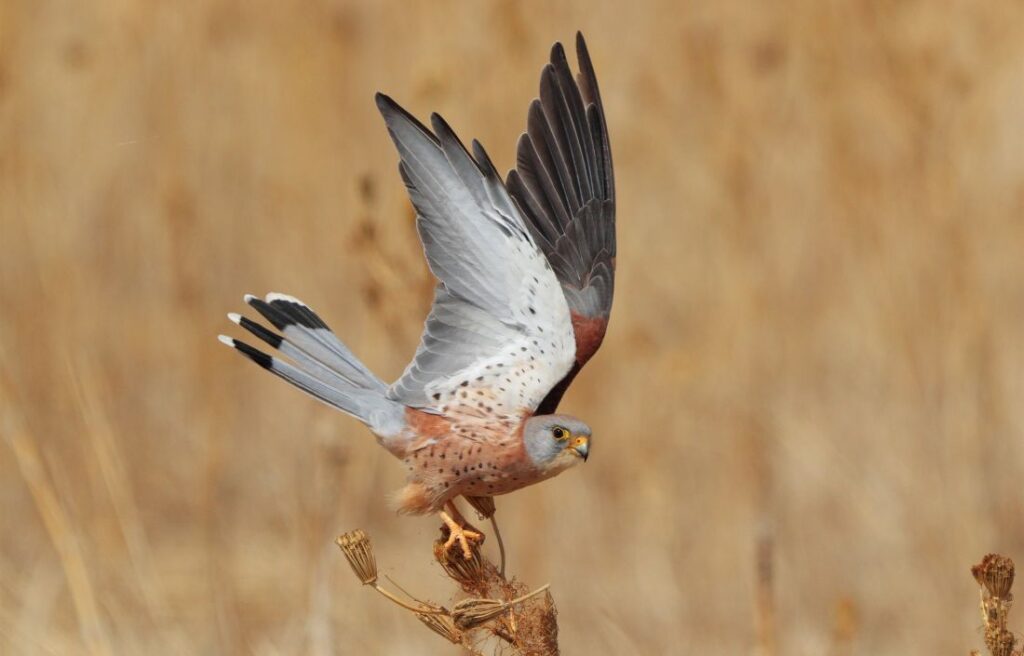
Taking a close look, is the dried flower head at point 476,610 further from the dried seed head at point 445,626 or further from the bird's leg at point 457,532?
the bird's leg at point 457,532

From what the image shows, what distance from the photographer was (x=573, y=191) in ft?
12.0

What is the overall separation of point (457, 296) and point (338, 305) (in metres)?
4.14

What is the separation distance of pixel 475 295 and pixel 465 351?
0.13 meters

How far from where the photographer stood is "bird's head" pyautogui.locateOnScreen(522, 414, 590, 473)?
3.11m

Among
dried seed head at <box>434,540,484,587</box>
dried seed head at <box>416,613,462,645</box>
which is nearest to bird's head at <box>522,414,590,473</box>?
dried seed head at <box>434,540,484,587</box>

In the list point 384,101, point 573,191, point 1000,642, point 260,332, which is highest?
point 573,191

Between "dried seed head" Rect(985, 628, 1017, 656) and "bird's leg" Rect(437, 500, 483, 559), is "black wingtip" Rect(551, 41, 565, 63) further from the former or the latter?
"dried seed head" Rect(985, 628, 1017, 656)

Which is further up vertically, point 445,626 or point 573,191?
point 573,191

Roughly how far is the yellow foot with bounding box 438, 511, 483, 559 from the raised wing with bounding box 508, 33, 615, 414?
577mm

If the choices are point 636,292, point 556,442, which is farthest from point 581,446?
point 636,292

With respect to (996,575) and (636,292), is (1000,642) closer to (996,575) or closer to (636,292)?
(996,575)

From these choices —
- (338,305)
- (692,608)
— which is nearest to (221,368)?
(338,305)

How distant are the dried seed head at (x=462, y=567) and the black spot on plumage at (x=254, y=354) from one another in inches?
25.6

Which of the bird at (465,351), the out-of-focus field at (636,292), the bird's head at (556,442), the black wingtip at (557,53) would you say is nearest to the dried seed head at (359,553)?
the bird at (465,351)
